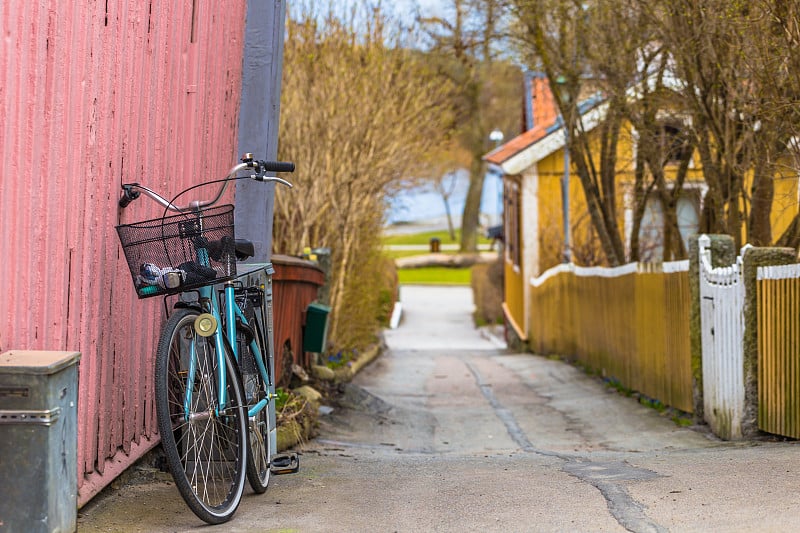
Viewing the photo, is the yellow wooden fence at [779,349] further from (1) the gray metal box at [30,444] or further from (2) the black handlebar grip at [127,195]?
(1) the gray metal box at [30,444]

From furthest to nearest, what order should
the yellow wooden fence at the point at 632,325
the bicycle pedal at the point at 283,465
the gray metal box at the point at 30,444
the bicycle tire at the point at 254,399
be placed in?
the yellow wooden fence at the point at 632,325
the bicycle pedal at the point at 283,465
the bicycle tire at the point at 254,399
the gray metal box at the point at 30,444

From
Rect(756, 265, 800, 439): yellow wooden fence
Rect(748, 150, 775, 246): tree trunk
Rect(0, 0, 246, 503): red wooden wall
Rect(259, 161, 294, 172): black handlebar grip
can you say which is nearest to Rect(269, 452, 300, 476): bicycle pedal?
Rect(0, 0, 246, 503): red wooden wall

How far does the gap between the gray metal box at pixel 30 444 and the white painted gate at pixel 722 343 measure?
19.0 ft

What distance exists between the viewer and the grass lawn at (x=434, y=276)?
4794 centimetres

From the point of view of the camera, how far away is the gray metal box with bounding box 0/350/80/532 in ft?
12.8

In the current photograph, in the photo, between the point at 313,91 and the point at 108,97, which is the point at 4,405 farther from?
the point at 313,91

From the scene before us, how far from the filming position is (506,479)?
20.2ft

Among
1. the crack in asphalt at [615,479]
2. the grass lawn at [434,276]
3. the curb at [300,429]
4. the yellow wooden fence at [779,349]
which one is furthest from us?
the grass lawn at [434,276]

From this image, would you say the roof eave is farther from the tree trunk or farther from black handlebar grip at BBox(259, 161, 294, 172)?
black handlebar grip at BBox(259, 161, 294, 172)

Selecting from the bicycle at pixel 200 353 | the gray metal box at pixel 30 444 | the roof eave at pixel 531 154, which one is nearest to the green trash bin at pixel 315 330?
the bicycle at pixel 200 353

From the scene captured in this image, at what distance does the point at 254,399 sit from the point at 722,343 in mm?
4505

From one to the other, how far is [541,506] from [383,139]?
468 inches

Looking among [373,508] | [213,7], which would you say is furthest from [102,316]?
[213,7]

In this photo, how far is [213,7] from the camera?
6.97 meters
